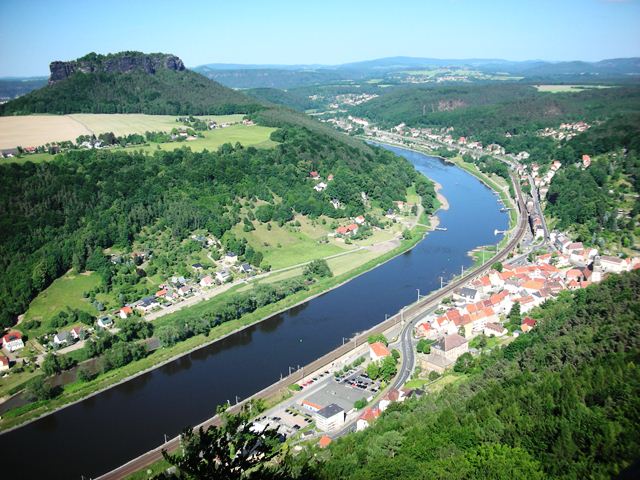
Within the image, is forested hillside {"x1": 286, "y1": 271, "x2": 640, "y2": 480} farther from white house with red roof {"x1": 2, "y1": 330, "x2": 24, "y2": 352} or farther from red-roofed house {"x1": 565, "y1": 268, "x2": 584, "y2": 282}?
white house with red roof {"x1": 2, "y1": 330, "x2": 24, "y2": 352}

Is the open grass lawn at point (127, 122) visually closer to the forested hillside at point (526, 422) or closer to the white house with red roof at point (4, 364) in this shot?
the white house with red roof at point (4, 364)

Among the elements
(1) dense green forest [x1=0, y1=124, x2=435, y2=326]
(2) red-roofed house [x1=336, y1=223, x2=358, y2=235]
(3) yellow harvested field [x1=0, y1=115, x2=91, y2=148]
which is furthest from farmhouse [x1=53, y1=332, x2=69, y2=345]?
(3) yellow harvested field [x1=0, y1=115, x2=91, y2=148]

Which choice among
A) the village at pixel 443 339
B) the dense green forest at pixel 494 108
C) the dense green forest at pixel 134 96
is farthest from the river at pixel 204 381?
the dense green forest at pixel 494 108

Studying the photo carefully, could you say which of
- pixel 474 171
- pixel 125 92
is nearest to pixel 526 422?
pixel 474 171

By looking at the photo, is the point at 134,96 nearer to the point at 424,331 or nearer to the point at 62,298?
the point at 62,298

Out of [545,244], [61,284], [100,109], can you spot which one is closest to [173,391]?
[61,284]

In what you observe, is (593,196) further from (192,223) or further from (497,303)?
(192,223)
